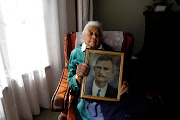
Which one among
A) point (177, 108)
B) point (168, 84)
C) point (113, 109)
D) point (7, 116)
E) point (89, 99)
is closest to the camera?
point (113, 109)

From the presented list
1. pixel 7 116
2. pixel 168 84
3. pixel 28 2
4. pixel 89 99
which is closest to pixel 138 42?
pixel 168 84

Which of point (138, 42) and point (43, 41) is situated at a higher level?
point (43, 41)

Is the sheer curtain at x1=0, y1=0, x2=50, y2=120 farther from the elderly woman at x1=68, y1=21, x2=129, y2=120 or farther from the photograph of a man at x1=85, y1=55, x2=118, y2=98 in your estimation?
the photograph of a man at x1=85, y1=55, x2=118, y2=98

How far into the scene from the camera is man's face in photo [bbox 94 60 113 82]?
37.8 inches

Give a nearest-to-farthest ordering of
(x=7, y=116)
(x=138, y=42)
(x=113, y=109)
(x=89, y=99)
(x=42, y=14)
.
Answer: (x=113, y=109)
(x=89, y=99)
(x=7, y=116)
(x=42, y=14)
(x=138, y=42)

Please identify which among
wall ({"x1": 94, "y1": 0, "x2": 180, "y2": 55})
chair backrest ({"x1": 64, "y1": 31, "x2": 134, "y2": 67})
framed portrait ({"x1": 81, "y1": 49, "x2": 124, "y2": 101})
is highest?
wall ({"x1": 94, "y1": 0, "x2": 180, "y2": 55})

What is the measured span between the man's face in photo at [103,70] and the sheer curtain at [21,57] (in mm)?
738

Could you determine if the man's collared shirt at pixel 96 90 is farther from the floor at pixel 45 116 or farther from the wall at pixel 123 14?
the wall at pixel 123 14

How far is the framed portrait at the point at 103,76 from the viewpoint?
37.6 inches

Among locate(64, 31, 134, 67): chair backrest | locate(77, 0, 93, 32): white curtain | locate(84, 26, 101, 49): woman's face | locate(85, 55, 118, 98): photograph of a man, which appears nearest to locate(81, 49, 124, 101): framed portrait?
locate(85, 55, 118, 98): photograph of a man

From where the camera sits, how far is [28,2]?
46.2 inches

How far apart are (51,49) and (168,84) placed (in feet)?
5.10

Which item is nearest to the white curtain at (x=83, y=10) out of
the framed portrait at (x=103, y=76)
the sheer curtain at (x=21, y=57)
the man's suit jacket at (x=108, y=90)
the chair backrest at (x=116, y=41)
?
the chair backrest at (x=116, y=41)

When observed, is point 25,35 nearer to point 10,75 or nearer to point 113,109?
point 10,75
